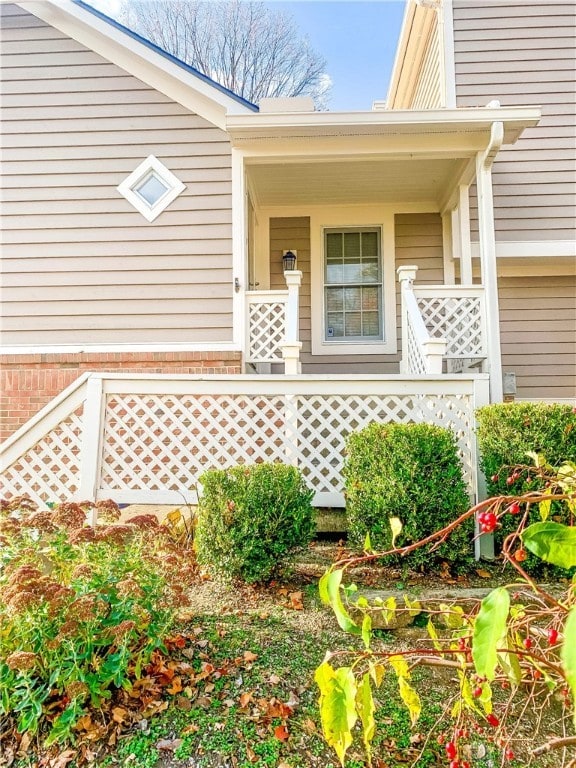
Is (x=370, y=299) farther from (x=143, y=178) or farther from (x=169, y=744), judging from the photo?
(x=169, y=744)

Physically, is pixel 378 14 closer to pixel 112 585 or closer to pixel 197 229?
pixel 197 229

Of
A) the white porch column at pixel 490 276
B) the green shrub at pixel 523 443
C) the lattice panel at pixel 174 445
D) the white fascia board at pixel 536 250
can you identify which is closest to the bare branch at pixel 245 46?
the white fascia board at pixel 536 250

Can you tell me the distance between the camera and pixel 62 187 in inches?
220

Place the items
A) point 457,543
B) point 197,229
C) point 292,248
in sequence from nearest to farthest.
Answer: point 457,543, point 197,229, point 292,248

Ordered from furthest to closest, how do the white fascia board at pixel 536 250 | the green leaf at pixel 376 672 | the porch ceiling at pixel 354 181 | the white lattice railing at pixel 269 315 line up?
1. the white fascia board at pixel 536 250
2. the porch ceiling at pixel 354 181
3. the white lattice railing at pixel 269 315
4. the green leaf at pixel 376 672

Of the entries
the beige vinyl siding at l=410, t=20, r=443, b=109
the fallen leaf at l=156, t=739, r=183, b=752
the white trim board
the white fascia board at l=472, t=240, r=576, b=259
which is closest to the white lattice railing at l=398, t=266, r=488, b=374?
the white fascia board at l=472, t=240, r=576, b=259

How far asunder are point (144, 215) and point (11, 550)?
4132 mm

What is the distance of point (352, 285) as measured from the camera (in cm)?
674

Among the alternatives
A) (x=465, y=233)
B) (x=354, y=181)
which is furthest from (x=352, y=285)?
(x=465, y=233)

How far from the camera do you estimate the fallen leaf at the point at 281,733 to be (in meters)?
1.87

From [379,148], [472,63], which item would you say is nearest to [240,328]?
[379,148]

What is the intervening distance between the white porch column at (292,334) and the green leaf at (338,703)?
3.17m

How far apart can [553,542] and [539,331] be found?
20.3 feet

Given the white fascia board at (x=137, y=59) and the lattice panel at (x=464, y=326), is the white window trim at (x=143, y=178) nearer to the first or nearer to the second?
the white fascia board at (x=137, y=59)
